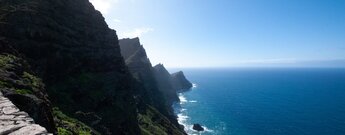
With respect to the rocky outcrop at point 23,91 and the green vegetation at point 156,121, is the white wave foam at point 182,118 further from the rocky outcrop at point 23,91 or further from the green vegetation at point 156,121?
the rocky outcrop at point 23,91

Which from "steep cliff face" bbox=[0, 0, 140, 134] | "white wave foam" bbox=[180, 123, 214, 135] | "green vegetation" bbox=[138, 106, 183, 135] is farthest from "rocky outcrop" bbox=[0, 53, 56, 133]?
→ "white wave foam" bbox=[180, 123, 214, 135]

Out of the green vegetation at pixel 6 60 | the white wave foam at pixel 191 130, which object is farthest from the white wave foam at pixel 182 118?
the green vegetation at pixel 6 60

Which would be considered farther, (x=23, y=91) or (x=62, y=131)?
(x=62, y=131)

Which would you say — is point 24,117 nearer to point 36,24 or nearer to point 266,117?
point 36,24

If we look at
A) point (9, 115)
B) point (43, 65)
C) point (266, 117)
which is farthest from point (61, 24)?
point (266, 117)

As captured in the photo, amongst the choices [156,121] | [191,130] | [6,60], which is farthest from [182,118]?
[6,60]

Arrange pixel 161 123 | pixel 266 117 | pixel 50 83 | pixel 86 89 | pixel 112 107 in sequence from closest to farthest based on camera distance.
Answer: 1. pixel 50 83
2. pixel 86 89
3. pixel 112 107
4. pixel 161 123
5. pixel 266 117

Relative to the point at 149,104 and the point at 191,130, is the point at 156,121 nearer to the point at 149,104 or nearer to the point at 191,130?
the point at 149,104
